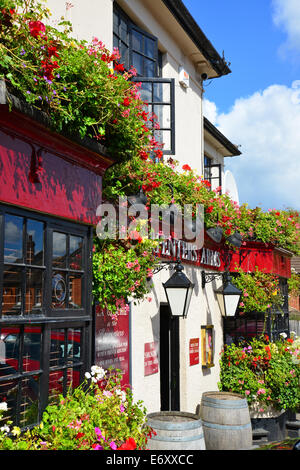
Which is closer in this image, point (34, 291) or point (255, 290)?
point (34, 291)

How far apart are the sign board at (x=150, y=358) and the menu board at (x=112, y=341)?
1.77 ft

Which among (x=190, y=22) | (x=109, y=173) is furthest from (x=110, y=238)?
(x=190, y=22)

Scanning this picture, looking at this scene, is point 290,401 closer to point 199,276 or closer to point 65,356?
point 199,276

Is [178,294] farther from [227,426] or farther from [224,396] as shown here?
[224,396]

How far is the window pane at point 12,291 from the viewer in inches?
136

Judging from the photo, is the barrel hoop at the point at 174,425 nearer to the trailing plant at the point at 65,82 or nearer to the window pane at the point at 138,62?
the trailing plant at the point at 65,82

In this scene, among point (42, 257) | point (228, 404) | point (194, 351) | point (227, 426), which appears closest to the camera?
point (42, 257)

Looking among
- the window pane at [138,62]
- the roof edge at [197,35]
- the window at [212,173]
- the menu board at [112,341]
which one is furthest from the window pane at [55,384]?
the window at [212,173]

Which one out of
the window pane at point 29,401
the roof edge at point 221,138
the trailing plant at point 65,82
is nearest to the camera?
the trailing plant at point 65,82

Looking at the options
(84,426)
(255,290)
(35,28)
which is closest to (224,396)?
(255,290)

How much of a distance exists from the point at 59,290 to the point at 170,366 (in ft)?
14.3

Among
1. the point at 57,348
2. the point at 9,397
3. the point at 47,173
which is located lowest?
the point at 9,397

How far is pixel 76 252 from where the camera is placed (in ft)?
14.1

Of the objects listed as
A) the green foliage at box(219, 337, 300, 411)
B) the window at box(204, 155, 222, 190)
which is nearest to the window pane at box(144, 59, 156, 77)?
the green foliage at box(219, 337, 300, 411)
